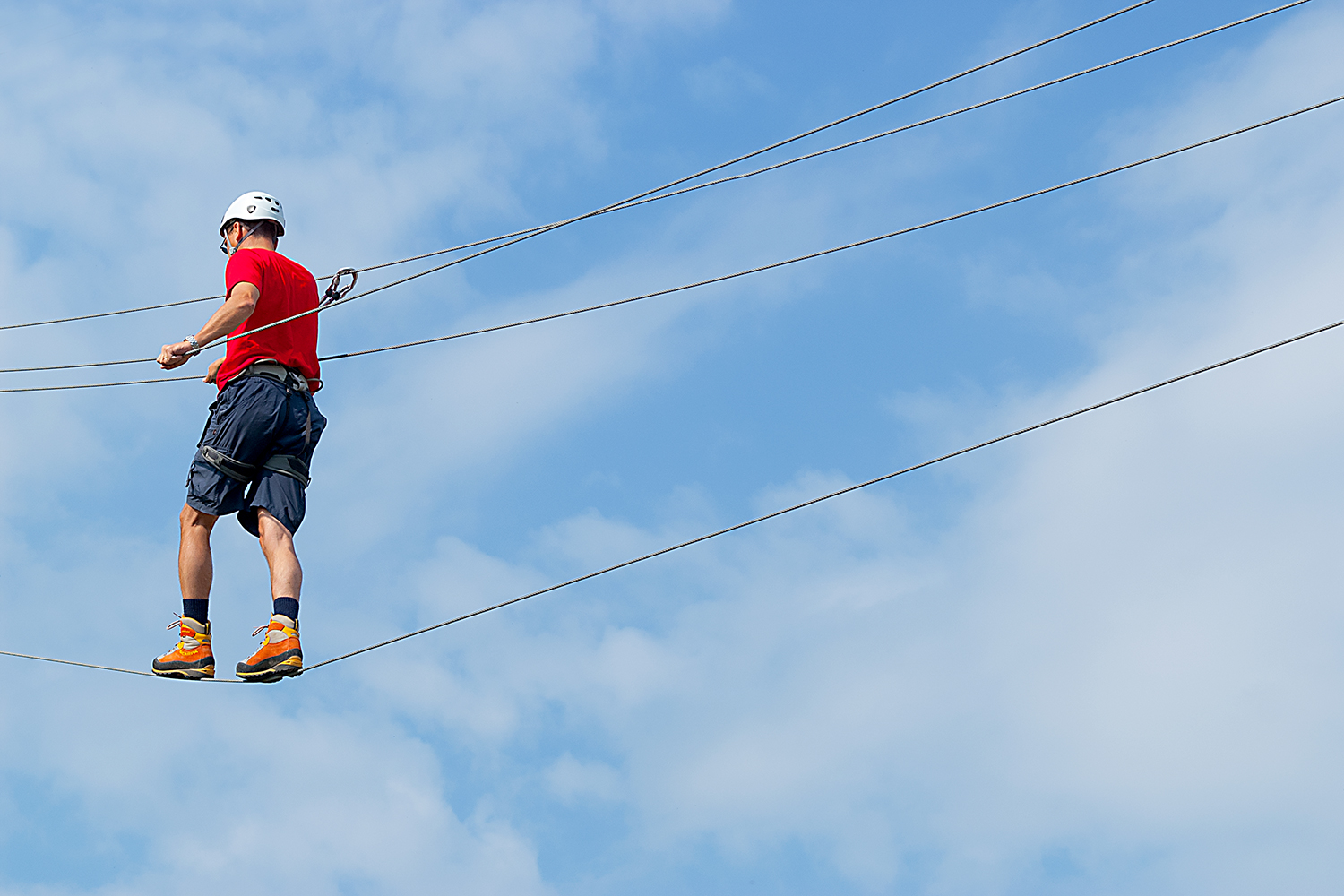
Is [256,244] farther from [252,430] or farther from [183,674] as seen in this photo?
[183,674]

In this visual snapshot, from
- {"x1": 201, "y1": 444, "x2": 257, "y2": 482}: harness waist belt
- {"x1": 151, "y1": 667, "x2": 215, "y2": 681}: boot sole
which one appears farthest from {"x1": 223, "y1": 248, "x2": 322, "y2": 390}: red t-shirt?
{"x1": 151, "y1": 667, "x2": 215, "y2": 681}: boot sole

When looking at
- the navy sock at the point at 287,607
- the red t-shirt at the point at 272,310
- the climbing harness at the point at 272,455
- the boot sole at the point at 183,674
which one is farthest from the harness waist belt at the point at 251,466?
the boot sole at the point at 183,674

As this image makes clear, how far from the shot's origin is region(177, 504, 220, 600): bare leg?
7.32 meters

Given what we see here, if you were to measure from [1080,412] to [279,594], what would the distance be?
3.76 m

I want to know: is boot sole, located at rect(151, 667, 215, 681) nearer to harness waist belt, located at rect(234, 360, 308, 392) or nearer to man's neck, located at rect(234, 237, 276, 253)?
harness waist belt, located at rect(234, 360, 308, 392)

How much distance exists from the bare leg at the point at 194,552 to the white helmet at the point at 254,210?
53.6 inches

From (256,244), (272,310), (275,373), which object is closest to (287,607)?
(275,373)

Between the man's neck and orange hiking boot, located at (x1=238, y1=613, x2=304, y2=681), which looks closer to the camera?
orange hiking boot, located at (x1=238, y1=613, x2=304, y2=681)

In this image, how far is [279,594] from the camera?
274 inches

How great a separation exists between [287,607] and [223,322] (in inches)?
50.2

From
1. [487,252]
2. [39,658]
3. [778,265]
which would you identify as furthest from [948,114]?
[39,658]

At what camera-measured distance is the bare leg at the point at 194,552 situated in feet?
24.0

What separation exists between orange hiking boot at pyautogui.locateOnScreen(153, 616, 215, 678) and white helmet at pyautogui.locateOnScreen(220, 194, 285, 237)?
1.87m

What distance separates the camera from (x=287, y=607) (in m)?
6.93
